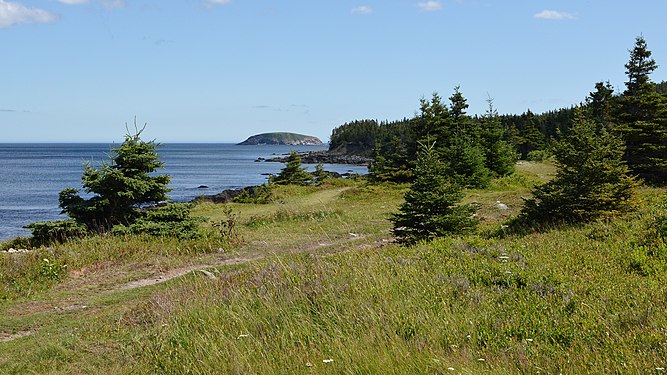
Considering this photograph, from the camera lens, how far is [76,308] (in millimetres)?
10453

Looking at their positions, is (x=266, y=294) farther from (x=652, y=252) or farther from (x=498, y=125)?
(x=498, y=125)

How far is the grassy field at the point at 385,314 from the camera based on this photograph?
15.8 ft

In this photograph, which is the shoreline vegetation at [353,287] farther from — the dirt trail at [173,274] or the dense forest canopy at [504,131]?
the dense forest canopy at [504,131]

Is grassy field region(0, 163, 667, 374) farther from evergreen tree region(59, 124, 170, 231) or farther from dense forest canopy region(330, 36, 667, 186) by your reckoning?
dense forest canopy region(330, 36, 667, 186)

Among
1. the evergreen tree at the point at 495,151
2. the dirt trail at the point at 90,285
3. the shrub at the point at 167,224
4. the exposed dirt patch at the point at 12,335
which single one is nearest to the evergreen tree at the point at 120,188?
the shrub at the point at 167,224

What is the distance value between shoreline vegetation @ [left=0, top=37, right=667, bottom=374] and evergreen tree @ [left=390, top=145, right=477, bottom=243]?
1.9 inches

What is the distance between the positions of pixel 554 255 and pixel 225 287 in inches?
216

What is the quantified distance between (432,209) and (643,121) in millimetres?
17349

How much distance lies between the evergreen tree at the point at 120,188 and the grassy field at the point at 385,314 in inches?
183

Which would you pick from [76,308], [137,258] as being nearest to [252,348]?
[76,308]

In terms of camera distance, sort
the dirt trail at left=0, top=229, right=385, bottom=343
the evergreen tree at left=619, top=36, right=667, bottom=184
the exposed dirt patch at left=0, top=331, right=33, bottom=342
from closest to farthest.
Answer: the exposed dirt patch at left=0, top=331, right=33, bottom=342
the dirt trail at left=0, top=229, right=385, bottom=343
the evergreen tree at left=619, top=36, right=667, bottom=184

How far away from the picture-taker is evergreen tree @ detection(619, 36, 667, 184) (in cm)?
2466

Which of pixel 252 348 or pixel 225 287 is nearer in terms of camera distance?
pixel 252 348

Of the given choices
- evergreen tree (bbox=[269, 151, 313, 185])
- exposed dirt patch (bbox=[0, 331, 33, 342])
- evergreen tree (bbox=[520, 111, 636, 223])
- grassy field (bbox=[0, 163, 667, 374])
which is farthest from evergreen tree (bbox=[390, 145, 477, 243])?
evergreen tree (bbox=[269, 151, 313, 185])
